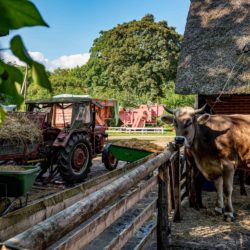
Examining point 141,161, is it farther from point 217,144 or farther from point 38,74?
point 38,74

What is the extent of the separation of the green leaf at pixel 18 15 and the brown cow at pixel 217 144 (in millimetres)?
5500

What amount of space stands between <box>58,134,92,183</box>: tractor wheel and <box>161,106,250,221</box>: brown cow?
3989 millimetres

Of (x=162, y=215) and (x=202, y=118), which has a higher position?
(x=202, y=118)

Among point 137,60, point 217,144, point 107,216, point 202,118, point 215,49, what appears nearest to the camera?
point 107,216

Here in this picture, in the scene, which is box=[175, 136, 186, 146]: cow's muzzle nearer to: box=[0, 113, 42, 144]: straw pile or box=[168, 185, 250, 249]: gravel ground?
box=[168, 185, 250, 249]: gravel ground

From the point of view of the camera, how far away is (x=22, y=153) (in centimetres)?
852

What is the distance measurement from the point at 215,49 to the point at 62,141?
14.5ft

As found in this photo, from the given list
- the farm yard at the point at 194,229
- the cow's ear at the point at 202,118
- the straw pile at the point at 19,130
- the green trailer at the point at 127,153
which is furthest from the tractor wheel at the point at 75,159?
the cow's ear at the point at 202,118

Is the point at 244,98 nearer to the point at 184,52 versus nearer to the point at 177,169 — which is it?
the point at 184,52

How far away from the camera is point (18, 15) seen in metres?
0.50

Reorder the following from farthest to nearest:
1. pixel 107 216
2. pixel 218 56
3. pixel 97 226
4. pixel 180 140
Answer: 1. pixel 218 56
2. pixel 180 140
3. pixel 107 216
4. pixel 97 226

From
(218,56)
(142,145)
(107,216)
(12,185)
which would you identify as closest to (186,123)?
(12,185)

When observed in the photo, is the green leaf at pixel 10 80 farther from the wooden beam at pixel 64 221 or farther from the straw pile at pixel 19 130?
the straw pile at pixel 19 130

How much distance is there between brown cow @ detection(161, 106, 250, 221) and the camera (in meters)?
5.98
